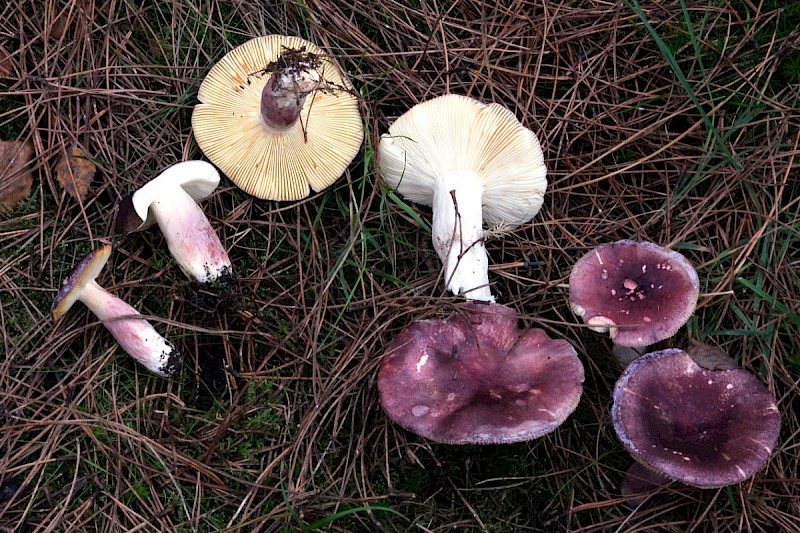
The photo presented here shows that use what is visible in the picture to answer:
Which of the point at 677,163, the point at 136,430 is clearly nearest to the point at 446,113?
the point at 677,163

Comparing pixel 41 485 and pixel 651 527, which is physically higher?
pixel 41 485

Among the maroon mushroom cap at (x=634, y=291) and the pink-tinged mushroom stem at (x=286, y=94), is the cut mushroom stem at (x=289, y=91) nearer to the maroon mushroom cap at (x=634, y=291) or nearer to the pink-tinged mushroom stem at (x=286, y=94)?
the pink-tinged mushroom stem at (x=286, y=94)

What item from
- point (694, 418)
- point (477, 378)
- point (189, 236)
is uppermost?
point (189, 236)

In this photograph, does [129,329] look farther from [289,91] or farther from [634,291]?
[634,291]

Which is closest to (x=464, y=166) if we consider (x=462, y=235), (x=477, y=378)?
(x=462, y=235)

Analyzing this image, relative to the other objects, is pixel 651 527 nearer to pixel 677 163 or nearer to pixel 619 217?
pixel 619 217

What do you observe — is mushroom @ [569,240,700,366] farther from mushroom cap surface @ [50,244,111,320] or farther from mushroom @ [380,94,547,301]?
mushroom cap surface @ [50,244,111,320]
